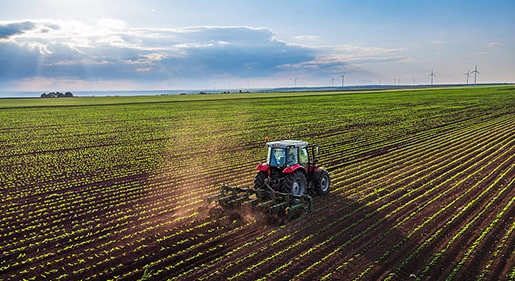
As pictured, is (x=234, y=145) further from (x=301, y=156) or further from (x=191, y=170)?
(x=301, y=156)

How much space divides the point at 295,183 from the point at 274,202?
1.07m

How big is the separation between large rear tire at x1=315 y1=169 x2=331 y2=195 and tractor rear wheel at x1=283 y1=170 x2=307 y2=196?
2.60 feet

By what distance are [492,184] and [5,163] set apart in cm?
2474

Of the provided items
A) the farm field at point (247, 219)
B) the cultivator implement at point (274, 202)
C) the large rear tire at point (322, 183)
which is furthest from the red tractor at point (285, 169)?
the farm field at point (247, 219)

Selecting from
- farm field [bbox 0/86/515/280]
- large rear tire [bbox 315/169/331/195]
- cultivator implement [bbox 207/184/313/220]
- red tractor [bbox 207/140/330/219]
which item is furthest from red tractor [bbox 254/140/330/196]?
farm field [bbox 0/86/515/280]

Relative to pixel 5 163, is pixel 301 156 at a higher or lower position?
higher

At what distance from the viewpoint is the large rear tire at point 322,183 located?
49.0ft

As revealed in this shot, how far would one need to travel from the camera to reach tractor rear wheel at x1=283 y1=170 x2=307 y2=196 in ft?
44.2

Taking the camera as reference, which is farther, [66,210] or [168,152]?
[168,152]

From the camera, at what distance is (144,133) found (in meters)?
36.3

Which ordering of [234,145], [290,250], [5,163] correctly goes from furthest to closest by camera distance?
[234,145] → [5,163] → [290,250]

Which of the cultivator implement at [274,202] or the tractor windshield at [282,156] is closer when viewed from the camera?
the cultivator implement at [274,202]

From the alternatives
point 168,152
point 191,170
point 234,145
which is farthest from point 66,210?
point 234,145

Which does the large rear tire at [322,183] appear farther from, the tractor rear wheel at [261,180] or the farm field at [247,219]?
the tractor rear wheel at [261,180]
